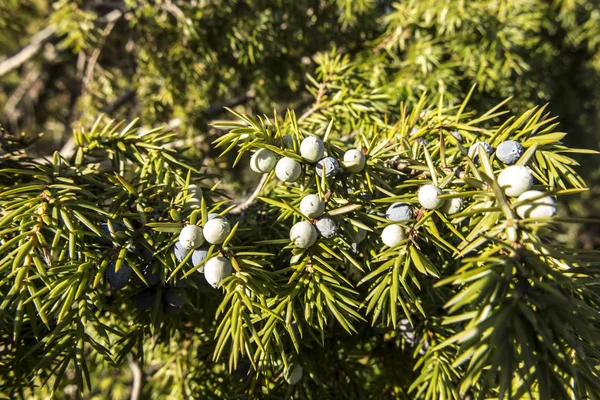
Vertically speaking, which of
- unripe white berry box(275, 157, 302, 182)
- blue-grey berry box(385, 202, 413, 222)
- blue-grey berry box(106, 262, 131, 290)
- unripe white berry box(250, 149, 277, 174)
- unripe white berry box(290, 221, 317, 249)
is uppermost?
blue-grey berry box(385, 202, 413, 222)

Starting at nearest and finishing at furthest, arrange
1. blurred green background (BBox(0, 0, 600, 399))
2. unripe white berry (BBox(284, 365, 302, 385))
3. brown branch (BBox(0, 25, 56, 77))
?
unripe white berry (BBox(284, 365, 302, 385)) < blurred green background (BBox(0, 0, 600, 399)) < brown branch (BBox(0, 25, 56, 77))

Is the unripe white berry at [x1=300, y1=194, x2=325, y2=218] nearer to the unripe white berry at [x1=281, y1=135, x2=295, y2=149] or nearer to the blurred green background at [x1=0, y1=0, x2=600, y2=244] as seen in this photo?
the unripe white berry at [x1=281, y1=135, x2=295, y2=149]

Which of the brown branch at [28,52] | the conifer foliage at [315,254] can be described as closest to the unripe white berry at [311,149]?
the conifer foliage at [315,254]

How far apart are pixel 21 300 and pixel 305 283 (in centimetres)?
35

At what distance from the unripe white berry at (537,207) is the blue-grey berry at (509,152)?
9cm

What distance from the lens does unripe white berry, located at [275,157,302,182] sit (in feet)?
1.62

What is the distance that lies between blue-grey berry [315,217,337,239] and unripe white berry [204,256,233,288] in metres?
0.12

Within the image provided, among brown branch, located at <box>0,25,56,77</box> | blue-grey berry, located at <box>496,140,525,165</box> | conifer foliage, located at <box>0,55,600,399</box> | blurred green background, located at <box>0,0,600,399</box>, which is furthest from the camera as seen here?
brown branch, located at <box>0,25,56,77</box>

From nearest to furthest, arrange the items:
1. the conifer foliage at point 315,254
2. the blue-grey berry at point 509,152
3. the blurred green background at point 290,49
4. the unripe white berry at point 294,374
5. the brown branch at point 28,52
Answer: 1. the conifer foliage at point 315,254
2. the blue-grey berry at point 509,152
3. the unripe white berry at point 294,374
4. the blurred green background at point 290,49
5. the brown branch at point 28,52

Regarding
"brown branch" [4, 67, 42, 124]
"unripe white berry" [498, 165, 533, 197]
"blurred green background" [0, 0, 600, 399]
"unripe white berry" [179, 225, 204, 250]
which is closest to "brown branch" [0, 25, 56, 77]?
"blurred green background" [0, 0, 600, 399]

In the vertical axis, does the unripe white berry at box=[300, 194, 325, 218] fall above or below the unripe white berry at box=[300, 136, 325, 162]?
below

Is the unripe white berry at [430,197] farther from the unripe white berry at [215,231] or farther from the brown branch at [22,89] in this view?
the brown branch at [22,89]

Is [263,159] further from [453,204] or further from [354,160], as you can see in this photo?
[453,204]

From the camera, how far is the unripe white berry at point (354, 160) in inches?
20.2
